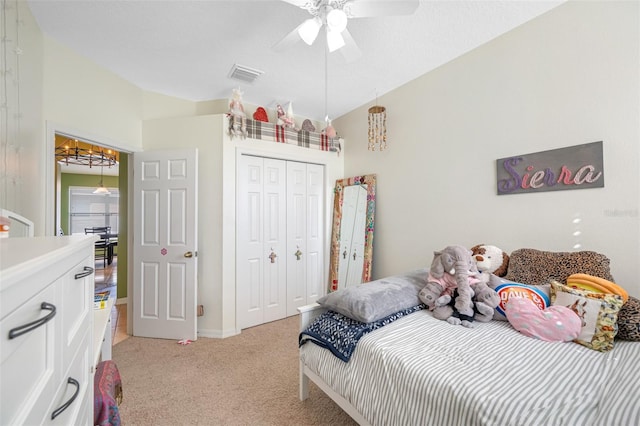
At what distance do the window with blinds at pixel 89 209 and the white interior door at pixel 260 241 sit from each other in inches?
280

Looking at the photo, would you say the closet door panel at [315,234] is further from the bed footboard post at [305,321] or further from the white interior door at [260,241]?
the bed footboard post at [305,321]

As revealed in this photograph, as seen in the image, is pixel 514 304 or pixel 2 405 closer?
pixel 2 405

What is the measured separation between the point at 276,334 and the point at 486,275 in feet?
6.95

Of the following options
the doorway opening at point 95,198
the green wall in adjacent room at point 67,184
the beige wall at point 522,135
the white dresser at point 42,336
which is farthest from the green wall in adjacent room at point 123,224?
the green wall in adjacent room at point 67,184

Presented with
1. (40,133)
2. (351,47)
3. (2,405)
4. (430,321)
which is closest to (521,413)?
(430,321)

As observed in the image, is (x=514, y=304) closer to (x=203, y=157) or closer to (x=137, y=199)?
(x=203, y=157)

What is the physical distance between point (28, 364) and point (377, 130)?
10.5ft

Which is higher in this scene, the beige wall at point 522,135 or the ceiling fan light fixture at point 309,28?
the ceiling fan light fixture at point 309,28

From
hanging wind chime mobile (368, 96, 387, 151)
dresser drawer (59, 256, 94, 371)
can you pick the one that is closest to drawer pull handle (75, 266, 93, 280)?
dresser drawer (59, 256, 94, 371)

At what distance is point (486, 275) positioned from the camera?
5.86 ft

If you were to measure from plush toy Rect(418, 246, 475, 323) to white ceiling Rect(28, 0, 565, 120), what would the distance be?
5.53 ft

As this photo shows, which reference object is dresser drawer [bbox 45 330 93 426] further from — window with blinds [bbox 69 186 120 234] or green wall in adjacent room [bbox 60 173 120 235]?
green wall in adjacent room [bbox 60 173 120 235]

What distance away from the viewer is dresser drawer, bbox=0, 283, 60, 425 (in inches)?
15.7

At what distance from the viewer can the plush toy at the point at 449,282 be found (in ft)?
5.28
